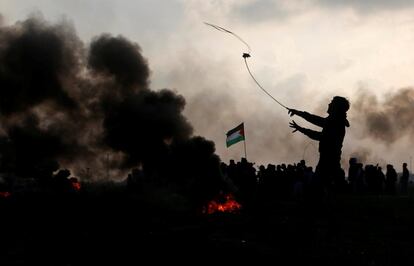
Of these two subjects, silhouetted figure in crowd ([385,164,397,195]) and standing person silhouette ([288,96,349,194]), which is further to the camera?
silhouetted figure in crowd ([385,164,397,195])

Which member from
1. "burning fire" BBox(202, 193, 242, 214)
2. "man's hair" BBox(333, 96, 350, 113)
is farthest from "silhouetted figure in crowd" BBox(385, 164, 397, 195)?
"man's hair" BBox(333, 96, 350, 113)

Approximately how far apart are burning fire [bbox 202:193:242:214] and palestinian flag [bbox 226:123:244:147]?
28.3 ft

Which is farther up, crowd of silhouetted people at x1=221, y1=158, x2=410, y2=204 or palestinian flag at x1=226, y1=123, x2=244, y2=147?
palestinian flag at x1=226, y1=123, x2=244, y2=147

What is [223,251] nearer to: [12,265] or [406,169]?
[12,265]

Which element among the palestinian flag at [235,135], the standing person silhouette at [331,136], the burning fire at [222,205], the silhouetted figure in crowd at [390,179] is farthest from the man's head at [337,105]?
the silhouetted figure in crowd at [390,179]

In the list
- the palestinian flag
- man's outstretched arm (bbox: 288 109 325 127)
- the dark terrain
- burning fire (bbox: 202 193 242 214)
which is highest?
the palestinian flag

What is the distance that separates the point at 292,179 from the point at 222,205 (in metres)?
7.06

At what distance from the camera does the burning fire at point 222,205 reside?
63.7ft

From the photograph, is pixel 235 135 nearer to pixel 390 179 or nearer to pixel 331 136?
pixel 390 179

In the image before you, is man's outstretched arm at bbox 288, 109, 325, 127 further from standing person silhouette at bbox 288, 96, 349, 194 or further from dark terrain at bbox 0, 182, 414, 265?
dark terrain at bbox 0, 182, 414, 265

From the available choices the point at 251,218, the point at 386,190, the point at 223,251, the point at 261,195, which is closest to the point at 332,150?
the point at 223,251

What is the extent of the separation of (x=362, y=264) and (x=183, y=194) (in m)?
12.6

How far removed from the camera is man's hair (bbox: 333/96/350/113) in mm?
10820

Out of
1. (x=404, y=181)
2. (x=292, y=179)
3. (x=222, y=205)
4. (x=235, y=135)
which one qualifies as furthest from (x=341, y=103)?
(x=404, y=181)
